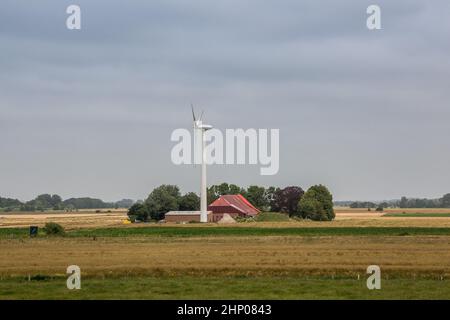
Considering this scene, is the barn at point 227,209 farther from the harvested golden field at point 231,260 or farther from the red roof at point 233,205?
the harvested golden field at point 231,260

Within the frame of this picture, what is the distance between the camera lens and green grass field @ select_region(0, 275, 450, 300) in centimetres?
2797

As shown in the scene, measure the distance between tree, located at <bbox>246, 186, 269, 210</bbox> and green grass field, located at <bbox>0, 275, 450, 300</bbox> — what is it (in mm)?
157156

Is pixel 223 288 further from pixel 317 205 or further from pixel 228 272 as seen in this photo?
pixel 317 205

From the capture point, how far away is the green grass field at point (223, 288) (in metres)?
28.0

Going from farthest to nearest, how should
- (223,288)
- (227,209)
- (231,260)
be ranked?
1. (227,209)
2. (231,260)
3. (223,288)

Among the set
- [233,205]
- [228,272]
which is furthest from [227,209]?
[228,272]

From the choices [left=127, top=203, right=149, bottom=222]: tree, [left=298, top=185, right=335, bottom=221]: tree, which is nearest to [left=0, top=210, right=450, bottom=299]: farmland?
[left=298, top=185, right=335, bottom=221]: tree

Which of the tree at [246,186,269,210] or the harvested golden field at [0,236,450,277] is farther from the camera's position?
the tree at [246,186,269,210]

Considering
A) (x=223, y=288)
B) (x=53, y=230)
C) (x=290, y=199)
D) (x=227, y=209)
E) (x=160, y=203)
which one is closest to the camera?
(x=223, y=288)

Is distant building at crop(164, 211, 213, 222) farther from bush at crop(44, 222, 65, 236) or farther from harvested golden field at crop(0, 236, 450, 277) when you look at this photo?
harvested golden field at crop(0, 236, 450, 277)

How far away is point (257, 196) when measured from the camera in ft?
633

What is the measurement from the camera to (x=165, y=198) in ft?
509

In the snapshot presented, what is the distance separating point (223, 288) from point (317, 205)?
120m
